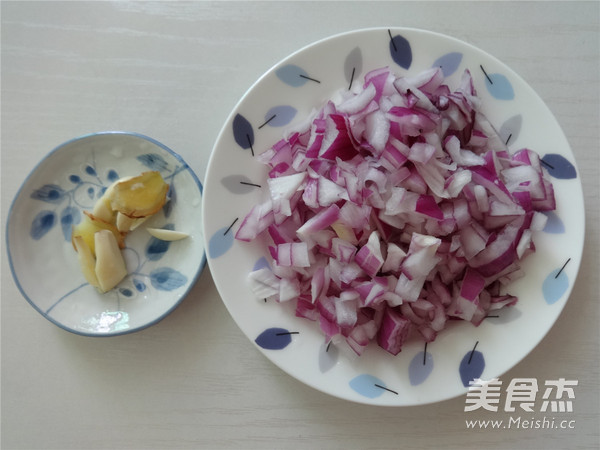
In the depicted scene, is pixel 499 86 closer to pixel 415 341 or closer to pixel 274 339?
pixel 415 341

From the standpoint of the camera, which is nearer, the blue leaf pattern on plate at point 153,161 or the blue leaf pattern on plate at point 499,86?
the blue leaf pattern on plate at point 499,86

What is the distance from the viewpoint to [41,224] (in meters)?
1.08

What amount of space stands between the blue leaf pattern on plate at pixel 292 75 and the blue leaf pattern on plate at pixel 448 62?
26 centimetres

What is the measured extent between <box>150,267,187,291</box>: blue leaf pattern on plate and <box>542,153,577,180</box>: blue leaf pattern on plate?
29.7 inches

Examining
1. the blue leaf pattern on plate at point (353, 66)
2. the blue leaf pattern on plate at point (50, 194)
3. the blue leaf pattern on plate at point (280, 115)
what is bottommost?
the blue leaf pattern on plate at point (50, 194)

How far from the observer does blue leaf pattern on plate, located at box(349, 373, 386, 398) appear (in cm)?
90

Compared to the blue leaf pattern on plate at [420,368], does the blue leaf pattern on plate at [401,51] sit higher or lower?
higher

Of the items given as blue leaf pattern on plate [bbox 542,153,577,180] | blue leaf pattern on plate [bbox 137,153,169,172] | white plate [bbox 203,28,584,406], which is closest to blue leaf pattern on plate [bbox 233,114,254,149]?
white plate [bbox 203,28,584,406]

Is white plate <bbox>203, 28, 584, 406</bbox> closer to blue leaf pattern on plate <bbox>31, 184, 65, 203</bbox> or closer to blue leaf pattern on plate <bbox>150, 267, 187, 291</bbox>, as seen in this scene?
blue leaf pattern on plate <bbox>150, 267, 187, 291</bbox>

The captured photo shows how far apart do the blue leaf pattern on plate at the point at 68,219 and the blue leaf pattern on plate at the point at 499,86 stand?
0.90 m

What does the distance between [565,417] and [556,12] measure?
→ 0.89m

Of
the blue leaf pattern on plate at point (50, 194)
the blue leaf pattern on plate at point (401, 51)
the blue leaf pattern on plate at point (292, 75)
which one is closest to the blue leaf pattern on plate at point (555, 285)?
the blue leaf pattern on plate at point (401, 51)

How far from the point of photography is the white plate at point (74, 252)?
104cm

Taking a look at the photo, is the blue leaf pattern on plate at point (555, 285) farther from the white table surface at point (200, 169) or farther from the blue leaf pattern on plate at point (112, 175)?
the blue leaf pattern on plate at point (112, 175)
